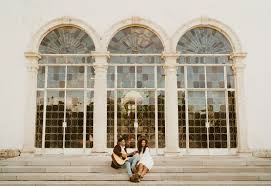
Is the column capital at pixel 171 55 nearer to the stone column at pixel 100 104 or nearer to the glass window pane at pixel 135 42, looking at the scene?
the glass window pane at pixel 135 42

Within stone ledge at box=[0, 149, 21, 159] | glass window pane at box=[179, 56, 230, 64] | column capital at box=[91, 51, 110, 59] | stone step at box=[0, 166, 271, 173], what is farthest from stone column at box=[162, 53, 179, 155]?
stone ledge at box=[0, 149, 21, 159]

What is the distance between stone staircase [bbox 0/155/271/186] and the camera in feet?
31.4

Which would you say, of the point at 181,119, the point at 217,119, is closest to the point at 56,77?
the point at 181,119

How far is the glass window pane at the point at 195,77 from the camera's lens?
13.9m

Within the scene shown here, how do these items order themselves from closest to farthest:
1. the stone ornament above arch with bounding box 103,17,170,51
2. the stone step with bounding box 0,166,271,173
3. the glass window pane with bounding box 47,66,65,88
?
the stone step with bounding box 0,166,271,173 → the stone ornament above arch with bounding box 103,17,170,51 → the glass window pane with bounding box 47,66,65,88

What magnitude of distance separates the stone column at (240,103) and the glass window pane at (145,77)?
3138 millimetres

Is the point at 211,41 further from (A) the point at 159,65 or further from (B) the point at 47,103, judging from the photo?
(B) the point at 47,103

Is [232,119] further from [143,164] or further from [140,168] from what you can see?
[140,168]

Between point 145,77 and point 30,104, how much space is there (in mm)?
4406

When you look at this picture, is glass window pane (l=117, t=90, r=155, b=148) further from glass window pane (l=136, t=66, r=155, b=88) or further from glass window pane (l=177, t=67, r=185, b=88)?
glass window pane (l=177, t=67, r=185, b=88)

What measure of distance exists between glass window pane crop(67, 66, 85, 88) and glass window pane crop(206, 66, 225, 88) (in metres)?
4.81

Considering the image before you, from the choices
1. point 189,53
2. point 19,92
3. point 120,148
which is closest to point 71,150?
point 19,92

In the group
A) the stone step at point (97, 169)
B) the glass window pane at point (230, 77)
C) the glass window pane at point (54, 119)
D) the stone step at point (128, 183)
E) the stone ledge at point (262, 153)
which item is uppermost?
the glass window pane at point (230, 77)

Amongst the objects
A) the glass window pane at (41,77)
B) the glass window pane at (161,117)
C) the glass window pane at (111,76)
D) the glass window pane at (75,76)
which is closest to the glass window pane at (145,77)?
the glass window pane at (161,117)
